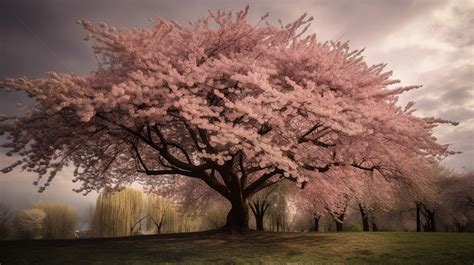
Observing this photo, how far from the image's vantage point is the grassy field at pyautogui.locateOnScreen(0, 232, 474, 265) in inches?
418

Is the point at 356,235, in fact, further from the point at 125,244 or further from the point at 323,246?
the point at 125,244

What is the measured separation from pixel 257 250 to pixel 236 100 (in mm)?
5073

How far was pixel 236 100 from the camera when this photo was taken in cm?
1163

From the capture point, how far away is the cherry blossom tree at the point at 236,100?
10992 millimetres

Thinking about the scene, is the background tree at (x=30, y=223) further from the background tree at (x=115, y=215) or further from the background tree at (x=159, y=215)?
the background tree at (x=159, y=215)

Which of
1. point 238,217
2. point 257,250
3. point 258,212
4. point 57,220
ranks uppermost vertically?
point 238,217

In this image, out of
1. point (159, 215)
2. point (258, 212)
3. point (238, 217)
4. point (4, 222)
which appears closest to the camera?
point (238, 217)

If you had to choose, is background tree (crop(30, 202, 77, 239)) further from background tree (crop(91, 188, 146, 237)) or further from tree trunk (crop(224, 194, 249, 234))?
tree trunk (crop(224, 194, 249, 234))

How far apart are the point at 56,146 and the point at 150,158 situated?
5.62 meters

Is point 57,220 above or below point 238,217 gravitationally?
below

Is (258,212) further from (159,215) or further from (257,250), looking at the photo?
(257,250)

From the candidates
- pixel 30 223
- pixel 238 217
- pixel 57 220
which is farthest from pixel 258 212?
pixel 30 223

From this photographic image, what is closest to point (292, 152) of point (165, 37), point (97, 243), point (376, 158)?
point (376, 158)

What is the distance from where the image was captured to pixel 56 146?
13.7 meters
